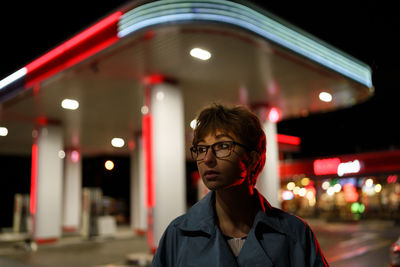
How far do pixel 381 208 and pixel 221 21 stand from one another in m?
20.4

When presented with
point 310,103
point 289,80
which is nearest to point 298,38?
point 289,80

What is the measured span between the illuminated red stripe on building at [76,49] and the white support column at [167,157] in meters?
2.26

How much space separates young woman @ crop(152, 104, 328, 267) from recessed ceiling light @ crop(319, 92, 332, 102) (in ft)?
33.7

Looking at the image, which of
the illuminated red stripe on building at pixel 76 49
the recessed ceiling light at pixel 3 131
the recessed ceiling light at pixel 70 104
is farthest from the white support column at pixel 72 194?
the illuminated red stripe on building at pixel 76 49

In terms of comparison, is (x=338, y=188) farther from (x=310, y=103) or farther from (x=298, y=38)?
(x=298, y=38)

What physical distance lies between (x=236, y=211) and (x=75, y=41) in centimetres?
707

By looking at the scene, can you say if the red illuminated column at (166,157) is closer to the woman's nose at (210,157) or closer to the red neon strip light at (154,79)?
the red neon strip light at (154,79)

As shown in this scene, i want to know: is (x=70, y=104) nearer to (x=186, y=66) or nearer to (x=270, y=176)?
(x=186, y=66)

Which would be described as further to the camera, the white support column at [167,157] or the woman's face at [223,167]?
the white support column at [167,157]

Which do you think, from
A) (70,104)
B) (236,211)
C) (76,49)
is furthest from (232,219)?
(70,104)

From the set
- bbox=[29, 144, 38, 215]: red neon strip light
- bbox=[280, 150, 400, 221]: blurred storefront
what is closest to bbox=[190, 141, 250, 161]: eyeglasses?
bbox=[29, 144, 38, 215]: red neon strip light

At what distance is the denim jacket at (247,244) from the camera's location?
1.51 m

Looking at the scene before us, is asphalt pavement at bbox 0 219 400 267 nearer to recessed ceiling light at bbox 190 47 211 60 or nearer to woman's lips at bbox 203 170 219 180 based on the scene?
recessed ceiling light at bbox 190 47 211 60

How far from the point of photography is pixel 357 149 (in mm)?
33562
